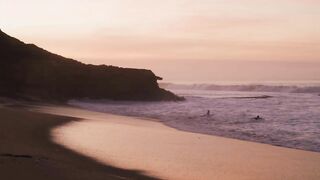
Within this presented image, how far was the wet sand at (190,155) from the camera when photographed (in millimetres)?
8625

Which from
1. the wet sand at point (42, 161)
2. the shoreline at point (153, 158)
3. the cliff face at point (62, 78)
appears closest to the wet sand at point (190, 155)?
the shoreline at point (153, 158)

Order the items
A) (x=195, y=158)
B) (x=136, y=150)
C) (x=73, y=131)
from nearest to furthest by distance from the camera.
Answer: (x=195, y=158), (x=136, y=150), (x=73, y=131)

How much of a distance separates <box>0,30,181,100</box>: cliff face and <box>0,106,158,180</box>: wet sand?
83.8ft

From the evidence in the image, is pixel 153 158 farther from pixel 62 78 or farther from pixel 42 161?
pixel 62 78

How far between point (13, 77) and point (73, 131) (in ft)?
92.2

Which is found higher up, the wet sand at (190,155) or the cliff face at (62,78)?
the cliff face at (62,78)

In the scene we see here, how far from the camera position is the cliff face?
4094cm

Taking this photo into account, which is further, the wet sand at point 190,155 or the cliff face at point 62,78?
the cliff face at point 62,78

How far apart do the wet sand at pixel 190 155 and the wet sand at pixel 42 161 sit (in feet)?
1.27

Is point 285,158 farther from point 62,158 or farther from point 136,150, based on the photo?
point 62,158

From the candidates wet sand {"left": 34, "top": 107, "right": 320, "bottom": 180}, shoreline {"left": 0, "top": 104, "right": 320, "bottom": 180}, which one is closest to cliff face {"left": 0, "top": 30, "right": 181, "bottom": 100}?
wet sand {"left": 34, "top": 107, "right": 320, "bottom": 180}

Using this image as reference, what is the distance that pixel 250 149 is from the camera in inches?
474

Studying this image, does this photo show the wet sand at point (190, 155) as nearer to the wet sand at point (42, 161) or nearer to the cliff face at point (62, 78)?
the wet sand at point (42, 161)

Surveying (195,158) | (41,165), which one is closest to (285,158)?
(195,158)
